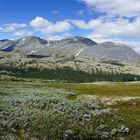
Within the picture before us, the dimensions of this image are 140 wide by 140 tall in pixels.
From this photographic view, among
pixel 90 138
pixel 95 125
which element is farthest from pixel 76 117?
pixel 90 138

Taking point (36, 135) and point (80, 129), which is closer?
point (36, 135)

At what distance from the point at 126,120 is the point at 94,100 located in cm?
3640

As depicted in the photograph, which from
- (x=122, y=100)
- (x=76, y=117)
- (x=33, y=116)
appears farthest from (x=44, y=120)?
(x=122, y=100)

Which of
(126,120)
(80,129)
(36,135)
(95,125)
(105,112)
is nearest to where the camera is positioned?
(36,135)

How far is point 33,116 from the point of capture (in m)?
34.6

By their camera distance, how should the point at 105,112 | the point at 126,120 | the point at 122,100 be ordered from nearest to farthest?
the point at 126,120 → the point at 105,112 → the point at 122,100

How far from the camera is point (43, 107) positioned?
42.9m

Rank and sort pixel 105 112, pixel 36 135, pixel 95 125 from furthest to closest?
pixel 105 112 < pixel 95 125 < pixel 36 135

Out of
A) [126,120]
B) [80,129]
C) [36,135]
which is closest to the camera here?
[36,135]

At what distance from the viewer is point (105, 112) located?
1613 inches

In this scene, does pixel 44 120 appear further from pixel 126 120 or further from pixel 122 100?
pixel 122 100

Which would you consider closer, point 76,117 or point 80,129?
point 80,129

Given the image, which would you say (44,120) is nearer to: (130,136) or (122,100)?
(130,136)

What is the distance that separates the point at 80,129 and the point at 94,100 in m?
42.6
